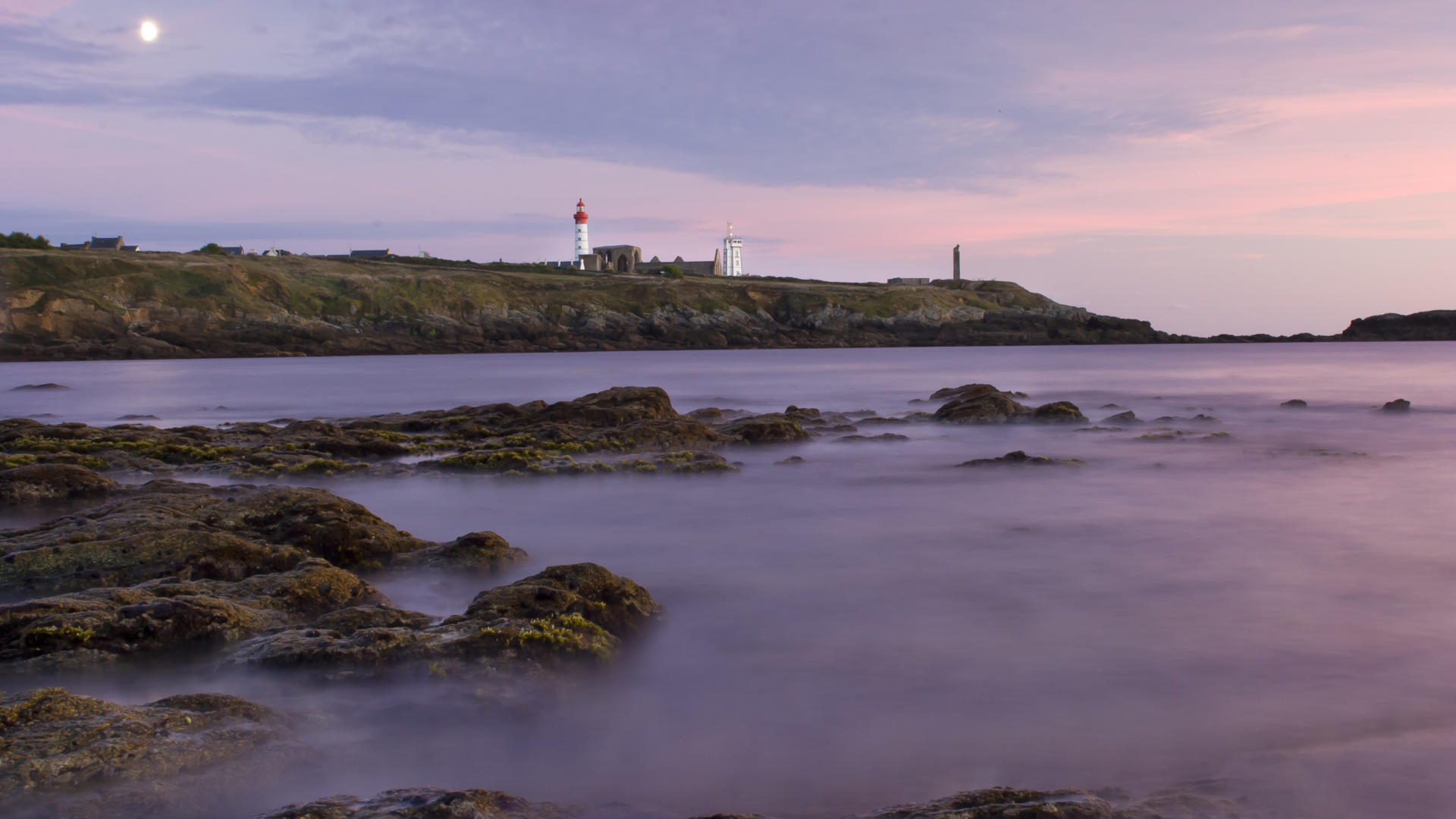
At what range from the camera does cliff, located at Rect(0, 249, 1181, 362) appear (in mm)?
81938

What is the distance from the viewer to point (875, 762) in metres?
6.50

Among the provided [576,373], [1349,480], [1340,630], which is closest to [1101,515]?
[1340,630]

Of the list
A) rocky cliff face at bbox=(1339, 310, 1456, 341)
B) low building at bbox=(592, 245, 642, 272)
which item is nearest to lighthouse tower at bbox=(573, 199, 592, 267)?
low building at bbox=(592, 245, 642, 272)


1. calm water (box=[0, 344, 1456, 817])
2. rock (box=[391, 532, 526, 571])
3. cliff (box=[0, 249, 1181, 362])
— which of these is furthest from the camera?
cliff (box=[0, 249, 1181, 362])

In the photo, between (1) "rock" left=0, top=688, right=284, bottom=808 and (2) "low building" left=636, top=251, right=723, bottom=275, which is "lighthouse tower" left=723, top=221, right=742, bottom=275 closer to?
(2) "low building" left=636, top=251, right=723, bottom=275

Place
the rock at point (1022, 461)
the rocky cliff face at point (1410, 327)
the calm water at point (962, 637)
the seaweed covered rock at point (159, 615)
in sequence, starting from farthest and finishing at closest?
the rocky cliff face at point (1410, 327), the rock at point (1022, 461), the seaweed covered rock at point (159, 615), the calm water at point (962, 637)

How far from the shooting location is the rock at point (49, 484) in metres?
13.2

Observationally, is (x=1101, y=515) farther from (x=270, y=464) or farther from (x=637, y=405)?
(x=270, y=464)

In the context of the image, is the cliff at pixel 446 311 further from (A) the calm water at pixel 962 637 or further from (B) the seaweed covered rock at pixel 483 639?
(B) the seaweed covered rock at pixel 483 639

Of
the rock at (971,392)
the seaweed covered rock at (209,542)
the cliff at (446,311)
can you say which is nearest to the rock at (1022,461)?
the rock at (971,392)

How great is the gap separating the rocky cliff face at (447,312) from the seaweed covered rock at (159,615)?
83.2m

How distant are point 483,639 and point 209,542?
3.65 metres

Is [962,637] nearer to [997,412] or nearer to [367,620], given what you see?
[367,620]

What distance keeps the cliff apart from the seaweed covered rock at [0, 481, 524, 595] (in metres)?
80.1
